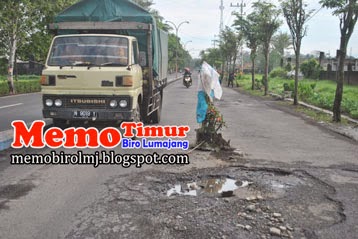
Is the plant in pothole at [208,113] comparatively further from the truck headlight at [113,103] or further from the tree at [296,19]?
the tree at [296,19]

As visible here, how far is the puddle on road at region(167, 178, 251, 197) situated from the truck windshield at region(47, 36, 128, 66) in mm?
3290

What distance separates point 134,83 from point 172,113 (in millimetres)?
6157

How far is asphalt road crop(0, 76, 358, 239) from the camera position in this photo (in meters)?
3.95

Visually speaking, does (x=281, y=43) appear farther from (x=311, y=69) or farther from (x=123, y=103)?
(x=123, y=103)

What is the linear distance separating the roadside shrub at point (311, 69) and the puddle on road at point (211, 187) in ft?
117

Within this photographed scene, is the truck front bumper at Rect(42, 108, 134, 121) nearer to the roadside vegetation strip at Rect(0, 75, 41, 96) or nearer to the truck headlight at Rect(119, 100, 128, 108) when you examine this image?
the truck headlight at Rect(119, 100, 128, 108)

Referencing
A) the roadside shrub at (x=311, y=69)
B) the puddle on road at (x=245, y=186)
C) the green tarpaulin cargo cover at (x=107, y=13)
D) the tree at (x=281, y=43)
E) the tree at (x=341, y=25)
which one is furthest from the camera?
the tree at (x=281, y=43)

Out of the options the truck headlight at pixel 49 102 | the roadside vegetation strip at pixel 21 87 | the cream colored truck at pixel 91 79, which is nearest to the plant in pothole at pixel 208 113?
the cream colored truck at pixel 91 79

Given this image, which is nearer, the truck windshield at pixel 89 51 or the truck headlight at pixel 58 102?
the truck headlight at pixel 58 102

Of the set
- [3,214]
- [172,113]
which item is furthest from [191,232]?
[172,113]

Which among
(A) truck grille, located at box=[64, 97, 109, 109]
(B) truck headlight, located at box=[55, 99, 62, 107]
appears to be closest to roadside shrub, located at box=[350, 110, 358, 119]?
(A) truck grille, located at box=[64, 97, 109, 109]

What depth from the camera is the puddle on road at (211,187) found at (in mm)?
5047

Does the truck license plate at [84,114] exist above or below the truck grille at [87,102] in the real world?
below

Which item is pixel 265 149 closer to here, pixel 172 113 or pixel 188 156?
pixel 188 156
